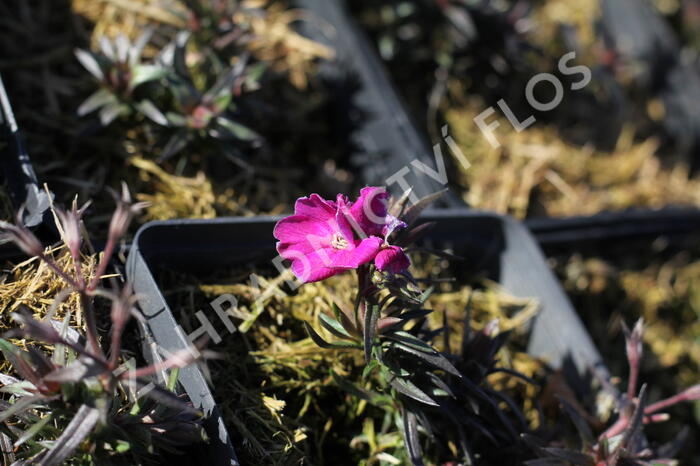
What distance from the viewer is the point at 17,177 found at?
1.30 m

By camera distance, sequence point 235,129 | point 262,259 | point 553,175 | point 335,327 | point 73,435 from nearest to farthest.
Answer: point 73,435 < point 335,327 < point 262,259 < point 235,129 < point 553,175

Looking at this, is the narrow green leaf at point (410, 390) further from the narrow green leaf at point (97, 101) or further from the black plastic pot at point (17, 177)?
the narrow green leaf at point (97, 101)

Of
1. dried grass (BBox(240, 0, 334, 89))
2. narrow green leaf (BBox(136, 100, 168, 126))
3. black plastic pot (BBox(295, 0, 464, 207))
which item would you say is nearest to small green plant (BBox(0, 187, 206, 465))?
narrow green leaf (BBox(136, 100, 168, 126))

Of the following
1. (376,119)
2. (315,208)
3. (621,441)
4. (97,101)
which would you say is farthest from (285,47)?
(621,441)

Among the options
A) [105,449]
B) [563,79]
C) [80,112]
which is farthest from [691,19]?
[105,449]

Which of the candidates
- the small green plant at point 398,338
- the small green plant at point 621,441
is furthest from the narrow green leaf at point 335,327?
the small green plant at point 621,441

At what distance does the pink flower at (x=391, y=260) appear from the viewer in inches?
37.9

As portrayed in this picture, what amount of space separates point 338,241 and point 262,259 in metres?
0.41

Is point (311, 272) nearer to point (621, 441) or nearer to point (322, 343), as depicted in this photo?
point (322, 343)

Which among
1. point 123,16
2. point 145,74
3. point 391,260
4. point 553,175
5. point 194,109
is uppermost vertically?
point 123,16

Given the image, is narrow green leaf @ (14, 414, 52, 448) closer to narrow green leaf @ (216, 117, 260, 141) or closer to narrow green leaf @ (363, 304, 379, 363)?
narrow green leaf @ (363, 304, 379, 363)

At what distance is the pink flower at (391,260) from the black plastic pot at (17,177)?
0.66m

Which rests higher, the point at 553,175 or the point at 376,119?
the point at 376,119

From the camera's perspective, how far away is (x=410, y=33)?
207 cm
